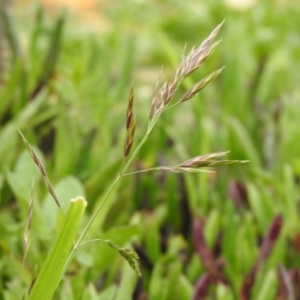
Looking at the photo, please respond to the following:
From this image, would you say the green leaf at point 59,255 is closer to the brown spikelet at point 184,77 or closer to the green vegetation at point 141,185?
the green vegetation at point 141,185

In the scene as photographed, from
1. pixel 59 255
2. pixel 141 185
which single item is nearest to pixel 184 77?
pixel 59 255

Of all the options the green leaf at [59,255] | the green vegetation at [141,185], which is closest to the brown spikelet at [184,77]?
the green vegetation at [141,185]

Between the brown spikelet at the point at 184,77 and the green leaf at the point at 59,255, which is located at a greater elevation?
the brown spikelet at the point at 184,77

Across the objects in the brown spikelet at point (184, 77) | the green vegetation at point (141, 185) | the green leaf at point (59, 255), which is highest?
the brown spikelet at point (184, 77)

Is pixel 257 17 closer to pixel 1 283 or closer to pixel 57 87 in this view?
pixel 57 87

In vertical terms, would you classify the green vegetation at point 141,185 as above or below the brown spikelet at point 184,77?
below

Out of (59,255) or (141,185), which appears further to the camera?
(141,185)

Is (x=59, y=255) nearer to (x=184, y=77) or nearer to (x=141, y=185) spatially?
(x=184, y=77)

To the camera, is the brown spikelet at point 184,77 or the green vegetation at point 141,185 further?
the green vegetation at point 141,185
